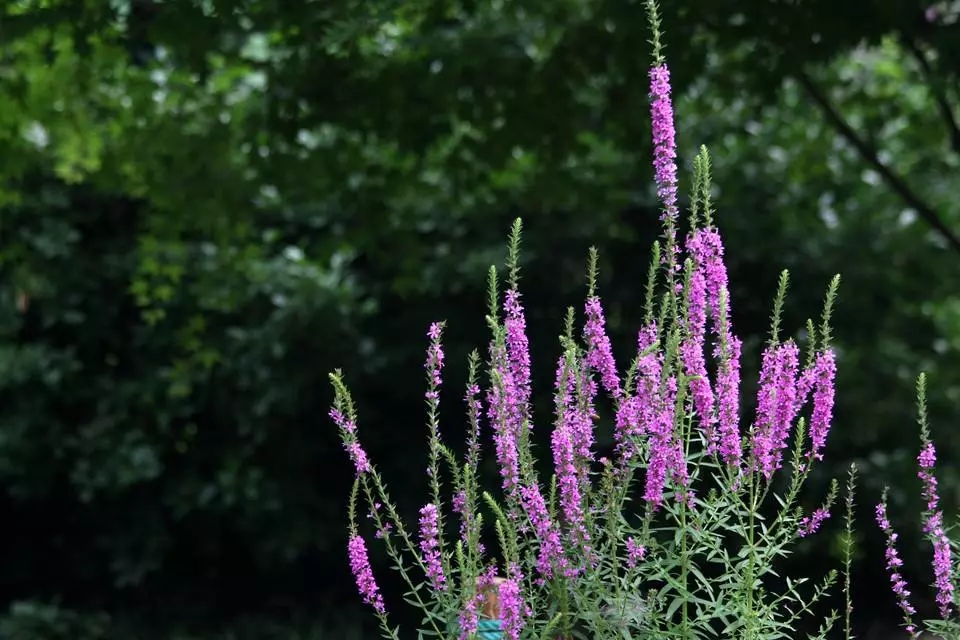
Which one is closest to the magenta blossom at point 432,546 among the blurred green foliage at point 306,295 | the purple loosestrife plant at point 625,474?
the purple loosestrife plant at point 625,474

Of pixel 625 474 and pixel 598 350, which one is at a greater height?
pixel 598 350

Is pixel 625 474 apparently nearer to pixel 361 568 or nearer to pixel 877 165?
pixel 361 568

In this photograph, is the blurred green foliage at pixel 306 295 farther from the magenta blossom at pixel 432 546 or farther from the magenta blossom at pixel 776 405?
the magenta blossom at pixel 432 546

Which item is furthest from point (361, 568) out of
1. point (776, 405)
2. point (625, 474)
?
point (776, 405)

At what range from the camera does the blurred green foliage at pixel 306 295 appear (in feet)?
23.9

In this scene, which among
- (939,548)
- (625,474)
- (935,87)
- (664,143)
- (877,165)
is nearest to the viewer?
(625,474)

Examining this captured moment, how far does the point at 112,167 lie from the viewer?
7.07 meters

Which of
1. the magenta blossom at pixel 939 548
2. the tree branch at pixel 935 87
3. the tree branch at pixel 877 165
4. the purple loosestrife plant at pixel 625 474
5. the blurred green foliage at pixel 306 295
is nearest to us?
the purple loosestrife plant at pixel 625 474

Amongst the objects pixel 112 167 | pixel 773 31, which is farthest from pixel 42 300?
pixel 773 31

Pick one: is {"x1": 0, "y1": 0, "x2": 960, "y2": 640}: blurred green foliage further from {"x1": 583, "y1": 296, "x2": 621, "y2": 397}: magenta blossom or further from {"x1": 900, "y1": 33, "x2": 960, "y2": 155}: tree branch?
{"x1": 583, "y1": 296, "x2": 621, "y2": 397}: magenta blossom

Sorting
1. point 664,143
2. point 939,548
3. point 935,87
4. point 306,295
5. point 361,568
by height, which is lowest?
point 361,568

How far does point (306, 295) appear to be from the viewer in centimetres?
808

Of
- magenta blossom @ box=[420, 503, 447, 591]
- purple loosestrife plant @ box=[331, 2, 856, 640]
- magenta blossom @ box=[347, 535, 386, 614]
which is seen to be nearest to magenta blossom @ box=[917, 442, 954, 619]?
purple loosestrife plant @ box=[331, 2, 856, 640]

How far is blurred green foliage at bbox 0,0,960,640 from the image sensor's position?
7.28 meters
